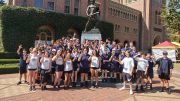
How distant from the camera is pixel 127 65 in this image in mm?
14102

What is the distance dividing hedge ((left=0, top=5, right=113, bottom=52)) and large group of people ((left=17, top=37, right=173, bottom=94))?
19901mm

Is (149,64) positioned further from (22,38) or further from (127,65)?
(22,38)

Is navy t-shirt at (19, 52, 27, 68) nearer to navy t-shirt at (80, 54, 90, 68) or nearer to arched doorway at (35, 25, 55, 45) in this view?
navy t-shirt at (80, 54, 90, 68)

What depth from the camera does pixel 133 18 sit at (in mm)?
64688

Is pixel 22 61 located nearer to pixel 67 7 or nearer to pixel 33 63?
pixel 33 63

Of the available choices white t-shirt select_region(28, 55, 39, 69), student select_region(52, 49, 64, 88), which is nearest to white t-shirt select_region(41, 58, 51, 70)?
white t-shirt select_region(28, 55, 39, 69)

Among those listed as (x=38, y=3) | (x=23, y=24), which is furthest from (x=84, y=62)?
(x=38, y=3)

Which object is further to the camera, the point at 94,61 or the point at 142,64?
the point at 94,61

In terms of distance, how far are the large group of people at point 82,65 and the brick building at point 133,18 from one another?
27860 mm

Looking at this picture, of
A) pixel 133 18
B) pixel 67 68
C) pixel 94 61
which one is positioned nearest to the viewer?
pixel 67 68

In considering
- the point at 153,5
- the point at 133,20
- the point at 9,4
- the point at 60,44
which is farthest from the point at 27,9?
the point at 153,5

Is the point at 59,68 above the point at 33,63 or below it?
below

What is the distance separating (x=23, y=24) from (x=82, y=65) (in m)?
22.7

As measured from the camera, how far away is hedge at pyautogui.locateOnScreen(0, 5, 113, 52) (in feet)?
114
